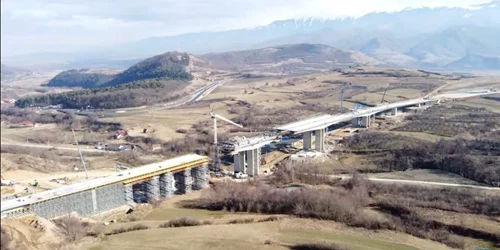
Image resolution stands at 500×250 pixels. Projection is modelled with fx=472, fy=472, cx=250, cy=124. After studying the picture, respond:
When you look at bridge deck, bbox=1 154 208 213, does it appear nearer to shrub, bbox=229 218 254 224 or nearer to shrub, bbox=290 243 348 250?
shrub, bbox=229 218 254 224

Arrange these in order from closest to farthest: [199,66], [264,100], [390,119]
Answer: [390,119]
[264,100]
[199,66]

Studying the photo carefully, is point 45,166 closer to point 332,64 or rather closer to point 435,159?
point 435,159

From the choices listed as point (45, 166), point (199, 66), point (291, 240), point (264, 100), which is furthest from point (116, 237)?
point (199, 66)

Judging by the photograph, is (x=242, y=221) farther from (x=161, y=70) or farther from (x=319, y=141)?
(x=161, y=70)

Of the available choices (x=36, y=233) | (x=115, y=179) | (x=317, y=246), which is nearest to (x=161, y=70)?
(x=115, y=179)

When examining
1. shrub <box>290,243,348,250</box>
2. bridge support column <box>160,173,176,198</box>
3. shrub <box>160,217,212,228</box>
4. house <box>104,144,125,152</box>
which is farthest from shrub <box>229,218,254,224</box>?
house <box>104,144,125,152</box>

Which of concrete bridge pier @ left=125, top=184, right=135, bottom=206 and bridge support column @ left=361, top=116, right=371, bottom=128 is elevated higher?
bridge support column @ left=361, top=116, right=371, bottom=128
